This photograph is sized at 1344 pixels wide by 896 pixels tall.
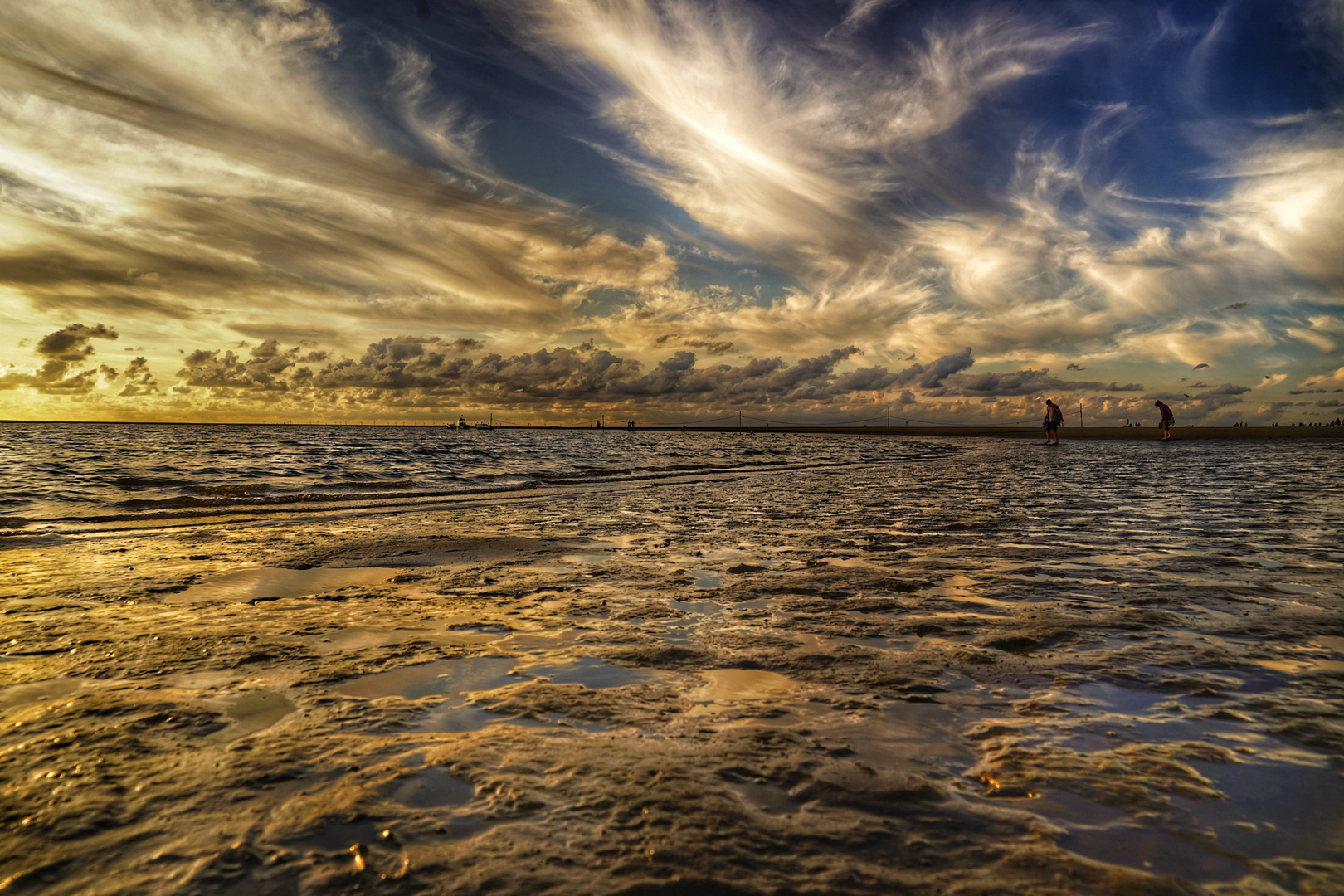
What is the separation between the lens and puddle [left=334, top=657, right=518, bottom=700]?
3.97 metres

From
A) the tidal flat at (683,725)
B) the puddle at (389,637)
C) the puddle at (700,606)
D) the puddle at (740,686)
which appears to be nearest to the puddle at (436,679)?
the tidal flat at (683,725)

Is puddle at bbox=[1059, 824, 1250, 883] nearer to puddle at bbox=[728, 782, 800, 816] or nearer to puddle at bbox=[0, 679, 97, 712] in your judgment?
puddle at bbox=[728, 782, 800, 816]

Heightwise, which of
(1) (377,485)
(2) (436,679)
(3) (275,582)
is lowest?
(1) (377,485)

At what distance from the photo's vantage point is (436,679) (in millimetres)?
4191

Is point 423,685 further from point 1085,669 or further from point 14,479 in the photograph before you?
point 14,479

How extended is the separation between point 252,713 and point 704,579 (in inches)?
176

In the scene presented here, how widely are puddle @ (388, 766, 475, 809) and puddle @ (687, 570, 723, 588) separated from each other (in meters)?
4.12

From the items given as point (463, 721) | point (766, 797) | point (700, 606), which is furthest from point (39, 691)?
point (700, 606)

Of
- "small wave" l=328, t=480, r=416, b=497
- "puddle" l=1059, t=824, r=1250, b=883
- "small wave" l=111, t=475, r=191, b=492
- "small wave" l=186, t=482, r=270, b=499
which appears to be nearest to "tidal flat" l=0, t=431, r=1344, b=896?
"puddle" l=1059, t=824, r=1250, b=883

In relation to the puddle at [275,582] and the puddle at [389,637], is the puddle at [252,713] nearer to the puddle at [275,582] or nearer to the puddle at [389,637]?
the puddle at [389,637]

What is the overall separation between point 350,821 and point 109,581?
6642 millimetres

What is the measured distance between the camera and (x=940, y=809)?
2580 mm

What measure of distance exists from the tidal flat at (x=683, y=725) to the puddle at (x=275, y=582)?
6cm

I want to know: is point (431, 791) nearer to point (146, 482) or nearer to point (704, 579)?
point (704, 579)
